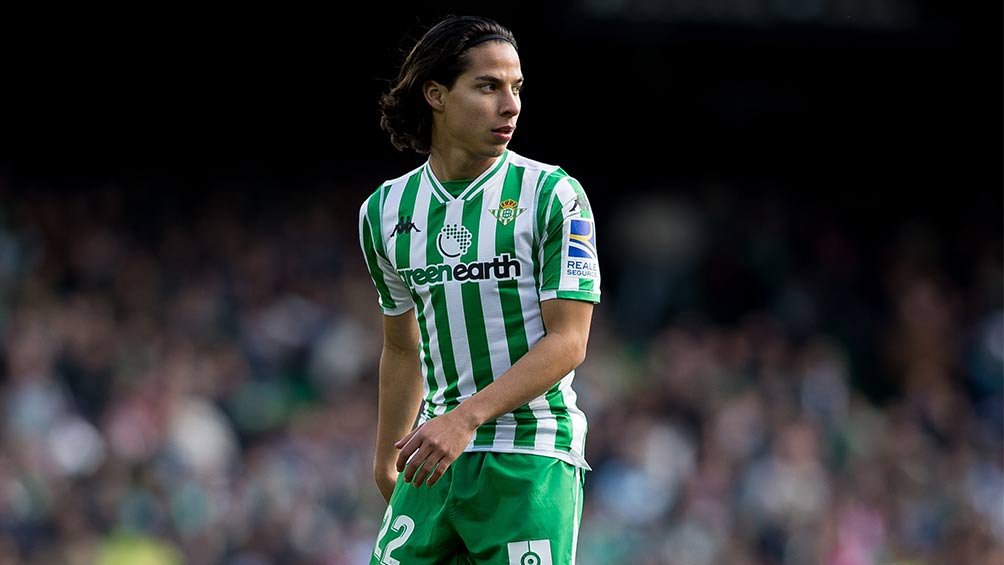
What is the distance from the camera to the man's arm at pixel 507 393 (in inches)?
144

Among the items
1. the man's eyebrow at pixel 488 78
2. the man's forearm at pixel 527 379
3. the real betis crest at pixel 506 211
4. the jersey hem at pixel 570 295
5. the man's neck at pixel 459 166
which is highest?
the man's eyebrow at pixel 488 78

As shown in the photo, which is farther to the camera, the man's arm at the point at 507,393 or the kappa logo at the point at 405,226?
the kappa logo at the point at 405,226

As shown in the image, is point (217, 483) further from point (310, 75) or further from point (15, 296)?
point (310, 75)

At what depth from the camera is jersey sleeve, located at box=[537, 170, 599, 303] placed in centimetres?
392

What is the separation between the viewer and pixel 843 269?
49.7 ft

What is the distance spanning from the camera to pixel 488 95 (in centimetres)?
400

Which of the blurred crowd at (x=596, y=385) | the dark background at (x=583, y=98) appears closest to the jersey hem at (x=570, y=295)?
the blurred crowd at (x=596, y=385)

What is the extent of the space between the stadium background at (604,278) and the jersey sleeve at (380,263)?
605cm

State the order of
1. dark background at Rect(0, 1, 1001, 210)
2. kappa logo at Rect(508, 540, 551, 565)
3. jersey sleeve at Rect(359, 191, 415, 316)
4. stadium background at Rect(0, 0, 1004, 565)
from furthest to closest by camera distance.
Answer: dark background at Rect(0, 1, 1001, 210), stadium background at Rect(0, 0, 1004, 565), jersey sleeve at Rect(359, 191, 415, 316), kappa logo at Rect(508, 540, 551, 565)

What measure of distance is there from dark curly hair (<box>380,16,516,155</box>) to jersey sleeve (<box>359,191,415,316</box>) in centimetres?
21

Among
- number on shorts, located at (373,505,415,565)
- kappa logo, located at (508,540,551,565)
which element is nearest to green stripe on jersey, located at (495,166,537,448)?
kappa logo, located at (508,540,551,565)

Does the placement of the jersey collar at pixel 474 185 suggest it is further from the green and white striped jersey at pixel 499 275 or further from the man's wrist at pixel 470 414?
the man's wrist at pixel 470 414

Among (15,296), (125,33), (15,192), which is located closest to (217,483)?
(15,296)

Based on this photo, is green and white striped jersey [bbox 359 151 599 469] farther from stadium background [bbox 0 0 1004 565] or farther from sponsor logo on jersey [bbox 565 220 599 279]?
stadium background [bbox 0 0 1004 565]
